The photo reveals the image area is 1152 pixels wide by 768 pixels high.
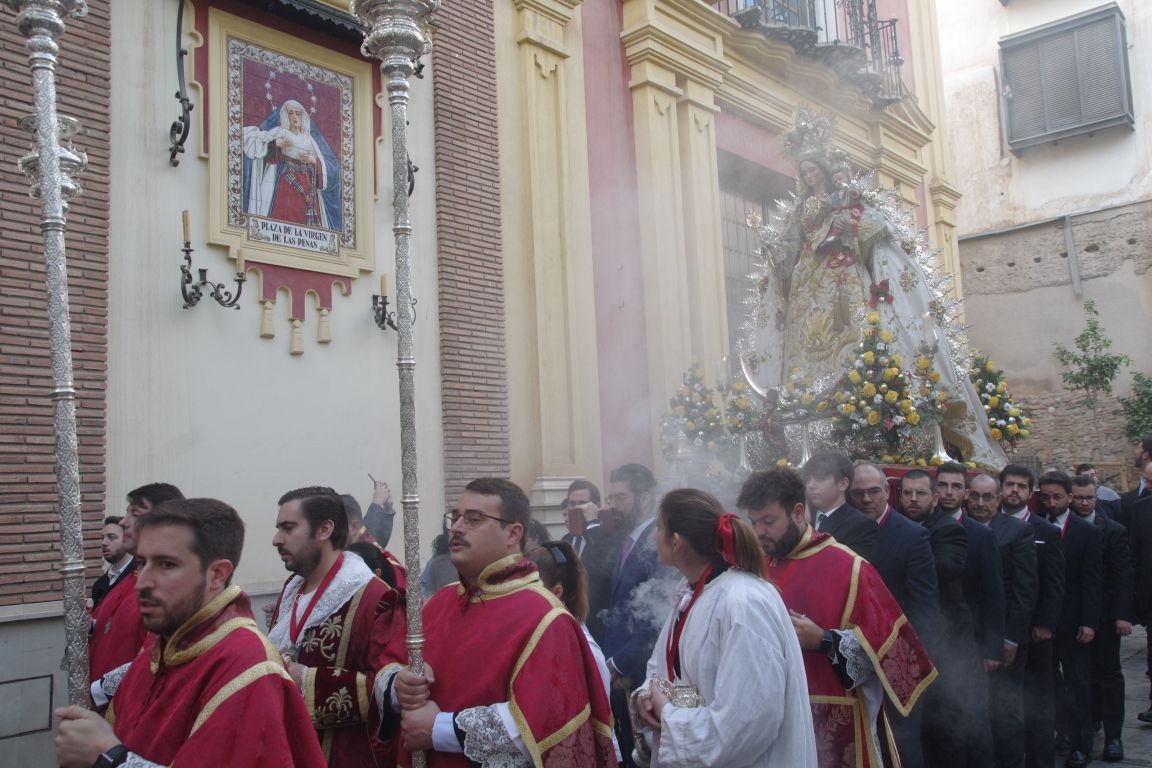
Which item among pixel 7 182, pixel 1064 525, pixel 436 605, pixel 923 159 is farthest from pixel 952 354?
pixel 923 159

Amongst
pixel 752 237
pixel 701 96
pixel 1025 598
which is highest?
pixel 701 96

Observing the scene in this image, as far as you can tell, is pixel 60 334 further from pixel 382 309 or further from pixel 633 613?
pixel 382 309

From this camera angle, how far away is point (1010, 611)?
608 cm

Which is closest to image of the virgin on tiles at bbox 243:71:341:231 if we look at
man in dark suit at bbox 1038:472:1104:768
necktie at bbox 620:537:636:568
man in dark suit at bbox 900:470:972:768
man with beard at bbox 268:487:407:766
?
necktie at bbox 620:537:636:568

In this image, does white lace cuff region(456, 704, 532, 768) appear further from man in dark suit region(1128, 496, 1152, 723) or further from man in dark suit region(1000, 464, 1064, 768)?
man in dark suit region(1128, 496, 1152, 723)

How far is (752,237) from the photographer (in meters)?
13.2

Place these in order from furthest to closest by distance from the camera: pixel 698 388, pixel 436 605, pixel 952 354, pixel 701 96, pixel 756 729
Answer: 1. pixel 701 96
2. pixel 698 388
3. pixel 952 354
4. pixel 436 605
5. pixel 756 729

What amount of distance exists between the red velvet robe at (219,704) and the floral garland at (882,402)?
5.55m

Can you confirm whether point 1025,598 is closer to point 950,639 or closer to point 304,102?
point 950,639

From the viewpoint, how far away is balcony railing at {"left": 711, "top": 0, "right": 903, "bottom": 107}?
12.4m

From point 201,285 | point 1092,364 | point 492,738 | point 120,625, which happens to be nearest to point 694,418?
point 201,285

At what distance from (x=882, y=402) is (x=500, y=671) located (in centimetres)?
502

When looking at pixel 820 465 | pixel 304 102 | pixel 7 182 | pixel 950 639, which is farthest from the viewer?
pixel 304 102

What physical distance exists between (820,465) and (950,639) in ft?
4.24
